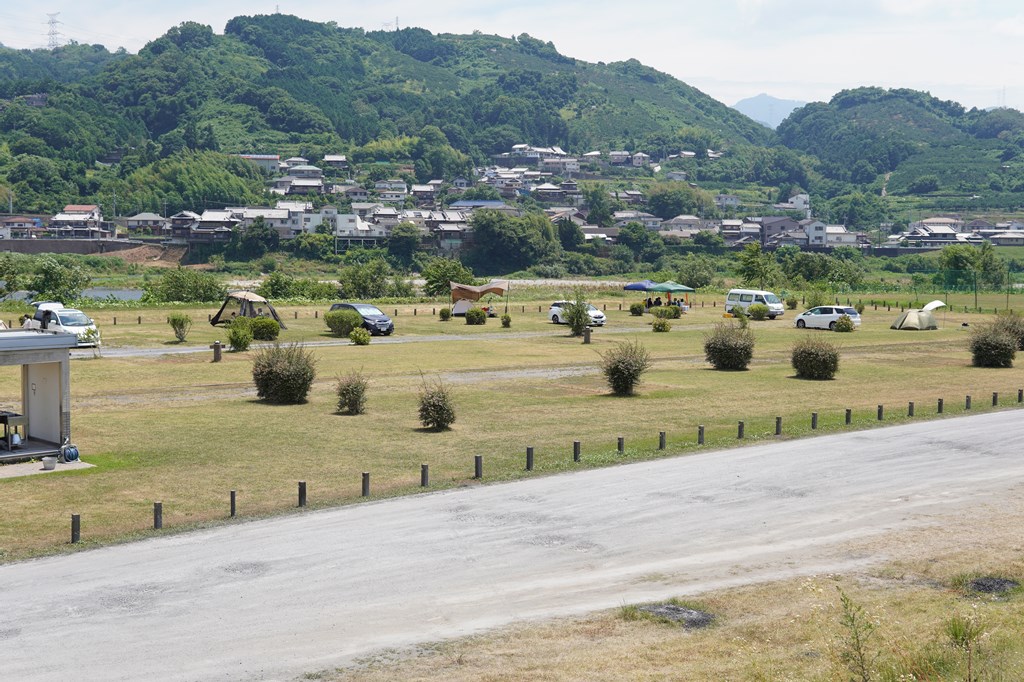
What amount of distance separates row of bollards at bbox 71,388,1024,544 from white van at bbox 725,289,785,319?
114 feet

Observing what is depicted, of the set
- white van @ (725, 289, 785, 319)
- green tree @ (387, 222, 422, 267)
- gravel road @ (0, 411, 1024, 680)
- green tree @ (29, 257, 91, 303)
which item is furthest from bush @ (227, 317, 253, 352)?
green tree @ (387, 222, 422, 267)

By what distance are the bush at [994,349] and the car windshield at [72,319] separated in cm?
3694

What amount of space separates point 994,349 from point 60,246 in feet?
448

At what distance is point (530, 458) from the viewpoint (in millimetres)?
23109

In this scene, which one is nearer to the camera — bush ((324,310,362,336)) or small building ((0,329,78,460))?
small building ((0,329,78,460))

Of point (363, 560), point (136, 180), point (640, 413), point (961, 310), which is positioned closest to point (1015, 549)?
point (363, 560)

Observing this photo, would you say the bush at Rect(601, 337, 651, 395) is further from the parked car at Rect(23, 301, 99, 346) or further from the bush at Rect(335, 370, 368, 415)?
the parked car at Rect(23, 301, 99, 346)

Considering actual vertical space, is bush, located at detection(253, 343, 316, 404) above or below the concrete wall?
below

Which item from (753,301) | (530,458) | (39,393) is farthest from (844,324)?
(39,393)

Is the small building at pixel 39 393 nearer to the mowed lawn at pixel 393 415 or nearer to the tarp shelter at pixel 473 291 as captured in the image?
the mowed lawn at pixel 393 415

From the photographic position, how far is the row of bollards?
711 inches

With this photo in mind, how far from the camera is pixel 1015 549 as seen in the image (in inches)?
671

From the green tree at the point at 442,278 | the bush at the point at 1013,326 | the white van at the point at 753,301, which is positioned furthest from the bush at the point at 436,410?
the green tree at the point at 442,278

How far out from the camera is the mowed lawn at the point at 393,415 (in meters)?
20.6
